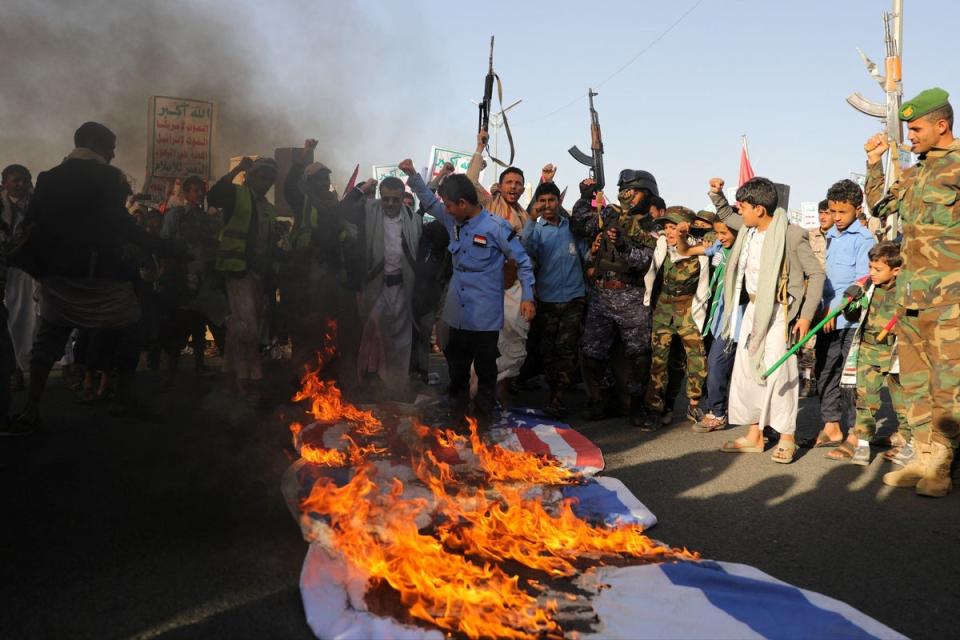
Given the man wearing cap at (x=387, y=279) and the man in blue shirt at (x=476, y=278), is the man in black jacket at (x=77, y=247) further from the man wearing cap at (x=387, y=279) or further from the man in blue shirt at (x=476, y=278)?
the man in blue shirt at (x=476, y=278)

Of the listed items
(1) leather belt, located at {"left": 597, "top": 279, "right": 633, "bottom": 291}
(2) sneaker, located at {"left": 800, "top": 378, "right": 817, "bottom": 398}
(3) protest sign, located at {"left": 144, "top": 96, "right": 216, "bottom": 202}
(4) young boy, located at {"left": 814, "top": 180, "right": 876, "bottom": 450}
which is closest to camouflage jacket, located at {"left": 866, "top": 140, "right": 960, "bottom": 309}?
(4) young boy, located at {"left": 814, "top": 180, "right": 876, "bottom": 450}

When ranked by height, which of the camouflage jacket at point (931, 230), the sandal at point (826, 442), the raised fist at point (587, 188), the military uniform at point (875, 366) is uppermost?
the raised fist at point (587, 188)

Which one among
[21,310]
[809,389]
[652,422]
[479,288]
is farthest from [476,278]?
[21,310]

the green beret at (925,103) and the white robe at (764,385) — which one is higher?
the green beret at (925,103)

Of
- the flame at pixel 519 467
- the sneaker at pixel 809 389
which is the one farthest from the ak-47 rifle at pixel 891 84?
the flame at pixel 519 467

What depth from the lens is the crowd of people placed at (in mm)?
5008

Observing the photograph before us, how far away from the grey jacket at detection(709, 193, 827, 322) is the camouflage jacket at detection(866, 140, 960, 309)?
0.58m

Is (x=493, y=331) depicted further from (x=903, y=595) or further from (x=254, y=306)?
(x=903, y=595)

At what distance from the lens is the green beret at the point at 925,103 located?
465 centimetres

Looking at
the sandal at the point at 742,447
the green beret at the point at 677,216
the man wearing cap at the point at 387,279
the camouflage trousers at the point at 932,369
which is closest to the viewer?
the camouflage trousers at the point at 932,369

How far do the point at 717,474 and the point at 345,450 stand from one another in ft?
8.54

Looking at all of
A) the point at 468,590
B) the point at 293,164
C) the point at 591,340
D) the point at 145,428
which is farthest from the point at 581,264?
the point at 468,590

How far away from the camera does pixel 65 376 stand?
7.81 meters

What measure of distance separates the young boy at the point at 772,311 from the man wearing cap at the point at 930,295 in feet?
2.25
